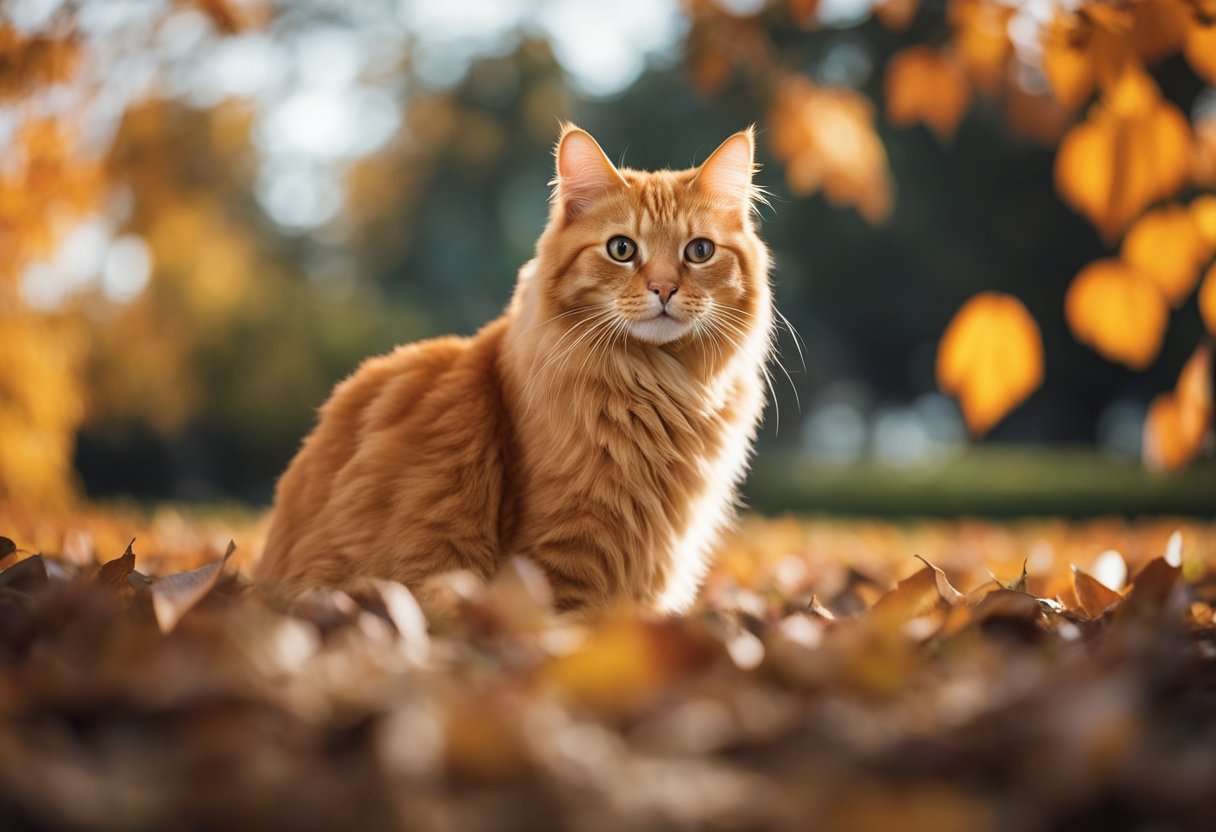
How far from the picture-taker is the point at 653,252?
2465 millimetres

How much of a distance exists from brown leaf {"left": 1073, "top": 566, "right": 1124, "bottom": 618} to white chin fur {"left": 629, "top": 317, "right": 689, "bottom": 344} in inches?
41.1

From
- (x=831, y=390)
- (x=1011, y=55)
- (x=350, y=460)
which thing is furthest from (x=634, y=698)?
(x=831, y=390)

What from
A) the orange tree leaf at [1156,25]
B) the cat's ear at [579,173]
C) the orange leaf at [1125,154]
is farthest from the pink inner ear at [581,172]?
the orange tree leaf at [1156,25]

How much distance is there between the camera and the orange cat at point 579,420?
2219 millimetres

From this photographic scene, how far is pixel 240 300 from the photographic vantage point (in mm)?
14836

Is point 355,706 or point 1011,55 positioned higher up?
point 1011,55

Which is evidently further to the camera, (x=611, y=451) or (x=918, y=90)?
(x=918, y=90)

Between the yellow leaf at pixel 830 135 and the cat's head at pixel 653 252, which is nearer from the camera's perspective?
the cat's head at pixel 653 252

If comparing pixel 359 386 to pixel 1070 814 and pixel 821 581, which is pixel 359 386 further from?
pixel 1070 814

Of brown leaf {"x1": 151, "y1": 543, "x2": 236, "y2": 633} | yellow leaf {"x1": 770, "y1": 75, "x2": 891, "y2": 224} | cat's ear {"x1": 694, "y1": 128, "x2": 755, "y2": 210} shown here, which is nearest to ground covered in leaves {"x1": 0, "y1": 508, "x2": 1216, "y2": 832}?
brown leaf {"x1": 151, "y1": 543, "x2": 236, "y2": 633}

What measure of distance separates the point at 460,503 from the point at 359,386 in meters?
0.55

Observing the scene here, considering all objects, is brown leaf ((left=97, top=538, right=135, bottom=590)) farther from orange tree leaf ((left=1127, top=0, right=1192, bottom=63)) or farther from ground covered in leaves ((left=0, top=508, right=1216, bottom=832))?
orange tree leaf ((left=1127, top=0, right=1192, bottom=63))

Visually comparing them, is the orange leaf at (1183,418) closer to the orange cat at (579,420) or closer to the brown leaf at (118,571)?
the orange cat at (579,420)

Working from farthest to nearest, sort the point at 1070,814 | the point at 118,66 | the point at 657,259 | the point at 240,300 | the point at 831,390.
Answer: the point at 831,390
the point at 240,300
the point at 118,66
the point at 657,259
the point at 1070,814
